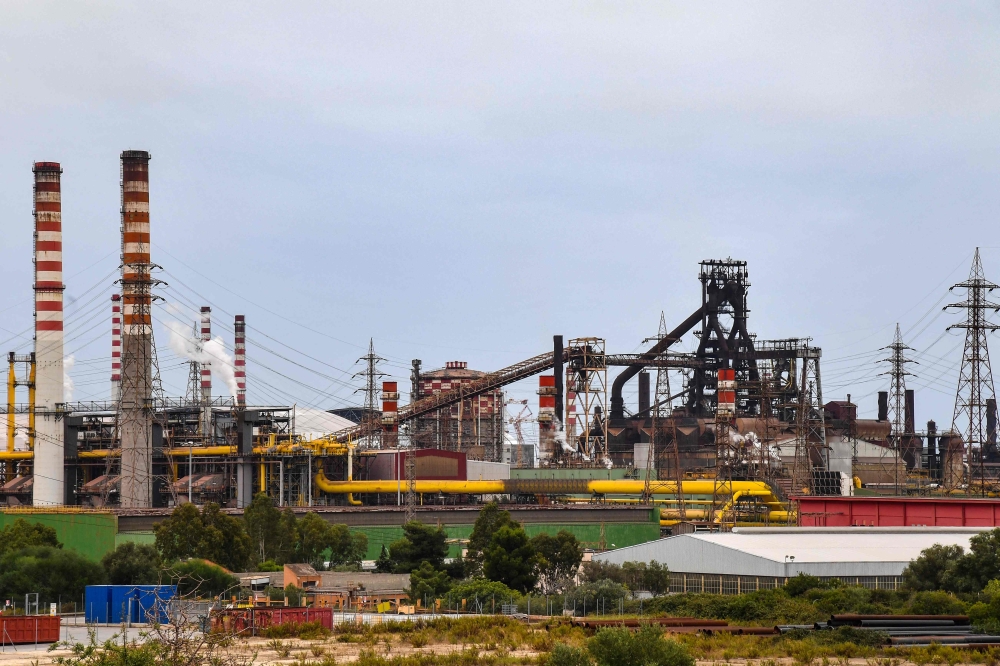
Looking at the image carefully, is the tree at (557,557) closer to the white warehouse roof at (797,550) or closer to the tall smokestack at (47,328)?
the white warehouse roof at (797,550)

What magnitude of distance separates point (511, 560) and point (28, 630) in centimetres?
2174

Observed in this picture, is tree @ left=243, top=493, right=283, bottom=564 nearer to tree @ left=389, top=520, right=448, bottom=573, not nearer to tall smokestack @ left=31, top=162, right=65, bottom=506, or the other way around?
tree @ left=389, top=520, right=448, bottom=573

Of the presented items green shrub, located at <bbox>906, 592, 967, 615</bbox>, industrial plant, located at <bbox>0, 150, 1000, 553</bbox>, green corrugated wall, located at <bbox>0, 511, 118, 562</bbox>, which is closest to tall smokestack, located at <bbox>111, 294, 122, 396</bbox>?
industrial plant, located at <bbox>0, 150, 1000, 553</bbox>

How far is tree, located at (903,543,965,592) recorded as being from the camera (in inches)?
1887

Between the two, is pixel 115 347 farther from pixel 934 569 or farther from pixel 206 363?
pixel 934 569

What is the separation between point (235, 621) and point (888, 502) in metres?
36.2

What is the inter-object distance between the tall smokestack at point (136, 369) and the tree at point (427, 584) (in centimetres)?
3101

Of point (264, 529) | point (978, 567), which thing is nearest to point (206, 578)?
point (264, 529)

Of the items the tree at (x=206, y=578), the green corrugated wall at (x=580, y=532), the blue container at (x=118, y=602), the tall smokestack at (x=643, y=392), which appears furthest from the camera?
the tall smokestack at (x=643, y=392)

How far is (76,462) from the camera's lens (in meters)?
87.8

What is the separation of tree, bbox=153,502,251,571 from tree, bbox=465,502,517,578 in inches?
389

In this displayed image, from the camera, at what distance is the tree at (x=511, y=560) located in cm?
5575

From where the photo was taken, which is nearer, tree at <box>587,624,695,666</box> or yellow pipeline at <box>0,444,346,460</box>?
tree at <box>587,624,695,666</box>

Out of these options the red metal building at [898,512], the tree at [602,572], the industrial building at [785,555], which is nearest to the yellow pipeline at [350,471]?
the red metal building at [898,512]
